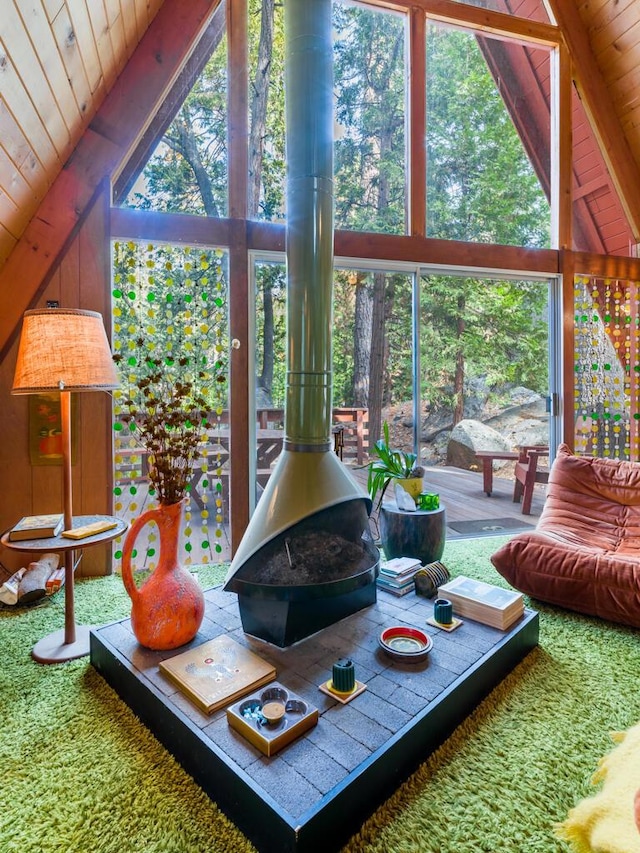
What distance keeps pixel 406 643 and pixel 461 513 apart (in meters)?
2.45

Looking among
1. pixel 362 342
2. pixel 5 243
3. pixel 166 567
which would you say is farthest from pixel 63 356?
pixel 362 342

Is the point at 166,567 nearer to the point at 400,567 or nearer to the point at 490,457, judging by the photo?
the point at 400,567

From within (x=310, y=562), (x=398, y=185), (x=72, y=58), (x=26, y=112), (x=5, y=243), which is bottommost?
(x=310, y=562)

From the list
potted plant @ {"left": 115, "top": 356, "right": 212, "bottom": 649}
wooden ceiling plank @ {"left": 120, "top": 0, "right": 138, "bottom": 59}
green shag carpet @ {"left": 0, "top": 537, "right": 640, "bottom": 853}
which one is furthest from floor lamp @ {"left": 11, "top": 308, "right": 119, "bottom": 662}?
wooden ceiling plank @ {"left": 120, "top": 0, "right": 138, "bottom": 59}

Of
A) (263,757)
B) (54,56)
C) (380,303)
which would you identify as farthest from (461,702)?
(54,56)

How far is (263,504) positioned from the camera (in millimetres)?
1917

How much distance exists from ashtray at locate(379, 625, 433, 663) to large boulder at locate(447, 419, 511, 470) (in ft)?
7.21

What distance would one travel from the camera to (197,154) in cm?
304

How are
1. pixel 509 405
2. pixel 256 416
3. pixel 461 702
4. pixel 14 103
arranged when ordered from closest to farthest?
1. pixel 461 702
2. pixel 14 103
3. pixel 256 416
4. pixel 509 405

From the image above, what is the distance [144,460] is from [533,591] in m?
2.32

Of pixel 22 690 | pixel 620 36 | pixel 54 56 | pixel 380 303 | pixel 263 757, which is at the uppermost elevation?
pixel 620 36

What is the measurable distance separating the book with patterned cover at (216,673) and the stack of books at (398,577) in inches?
30.6

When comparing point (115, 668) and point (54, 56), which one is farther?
point (54, 56)

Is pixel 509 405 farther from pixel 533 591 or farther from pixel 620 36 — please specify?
pixel 620 36
